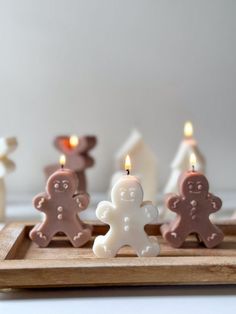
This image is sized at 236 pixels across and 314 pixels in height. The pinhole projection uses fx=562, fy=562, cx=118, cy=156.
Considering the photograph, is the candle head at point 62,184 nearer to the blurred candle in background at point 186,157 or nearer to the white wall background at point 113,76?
the blurred candle in background at point 186,157

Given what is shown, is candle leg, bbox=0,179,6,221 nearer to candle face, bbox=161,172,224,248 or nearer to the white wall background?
the white wall background

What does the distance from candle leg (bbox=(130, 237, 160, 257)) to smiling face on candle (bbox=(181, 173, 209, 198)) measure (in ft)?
0.35

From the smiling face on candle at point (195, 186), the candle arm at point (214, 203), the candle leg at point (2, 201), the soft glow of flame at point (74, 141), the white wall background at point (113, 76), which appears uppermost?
the white wall background at point (113, 76)

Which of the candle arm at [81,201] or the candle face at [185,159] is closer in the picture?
the candle arm at [81,201]

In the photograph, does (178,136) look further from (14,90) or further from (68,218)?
(68,218)

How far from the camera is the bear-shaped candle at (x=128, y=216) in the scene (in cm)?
82

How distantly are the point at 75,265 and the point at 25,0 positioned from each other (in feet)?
2.66

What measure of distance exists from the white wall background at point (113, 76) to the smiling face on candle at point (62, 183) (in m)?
0.50

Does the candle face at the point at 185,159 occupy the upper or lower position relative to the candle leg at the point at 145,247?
upper

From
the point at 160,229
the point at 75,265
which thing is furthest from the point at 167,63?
the point at 75,265

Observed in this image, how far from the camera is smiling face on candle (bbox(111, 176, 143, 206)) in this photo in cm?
82

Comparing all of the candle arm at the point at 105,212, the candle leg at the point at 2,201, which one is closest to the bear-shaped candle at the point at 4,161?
the candle leg at the point at 2,201

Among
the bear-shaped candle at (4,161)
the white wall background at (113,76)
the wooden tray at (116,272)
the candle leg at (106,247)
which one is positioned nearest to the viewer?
the wooden tray at (116,272)

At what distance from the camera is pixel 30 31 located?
133cm
